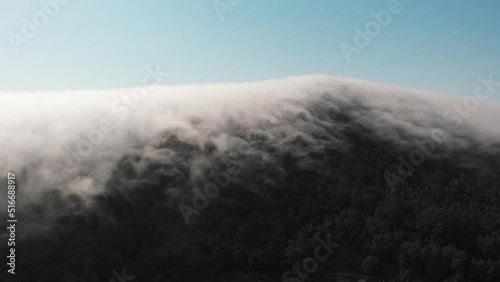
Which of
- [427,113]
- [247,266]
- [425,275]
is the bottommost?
[425,275]

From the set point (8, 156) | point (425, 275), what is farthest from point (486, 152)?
point (8, 156)

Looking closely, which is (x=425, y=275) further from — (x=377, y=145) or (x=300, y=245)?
(x=377, y=145)

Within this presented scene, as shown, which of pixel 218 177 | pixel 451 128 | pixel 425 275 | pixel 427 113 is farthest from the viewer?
pixel 427 113

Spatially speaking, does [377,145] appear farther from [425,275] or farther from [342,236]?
[425,275]

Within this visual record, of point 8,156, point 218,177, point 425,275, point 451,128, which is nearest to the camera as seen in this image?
point 425,275

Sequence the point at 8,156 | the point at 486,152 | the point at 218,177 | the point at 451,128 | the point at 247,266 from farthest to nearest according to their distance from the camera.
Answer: the point at 451,128
the point at 486,152
the point at 218,177
the point at 8,156
the point at 247,266

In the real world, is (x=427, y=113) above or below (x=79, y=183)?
above

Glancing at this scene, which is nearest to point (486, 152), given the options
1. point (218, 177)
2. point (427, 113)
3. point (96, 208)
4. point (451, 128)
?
point (451, 128)

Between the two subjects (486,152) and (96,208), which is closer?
(96,208)

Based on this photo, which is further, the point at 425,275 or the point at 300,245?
the point at 300,245
